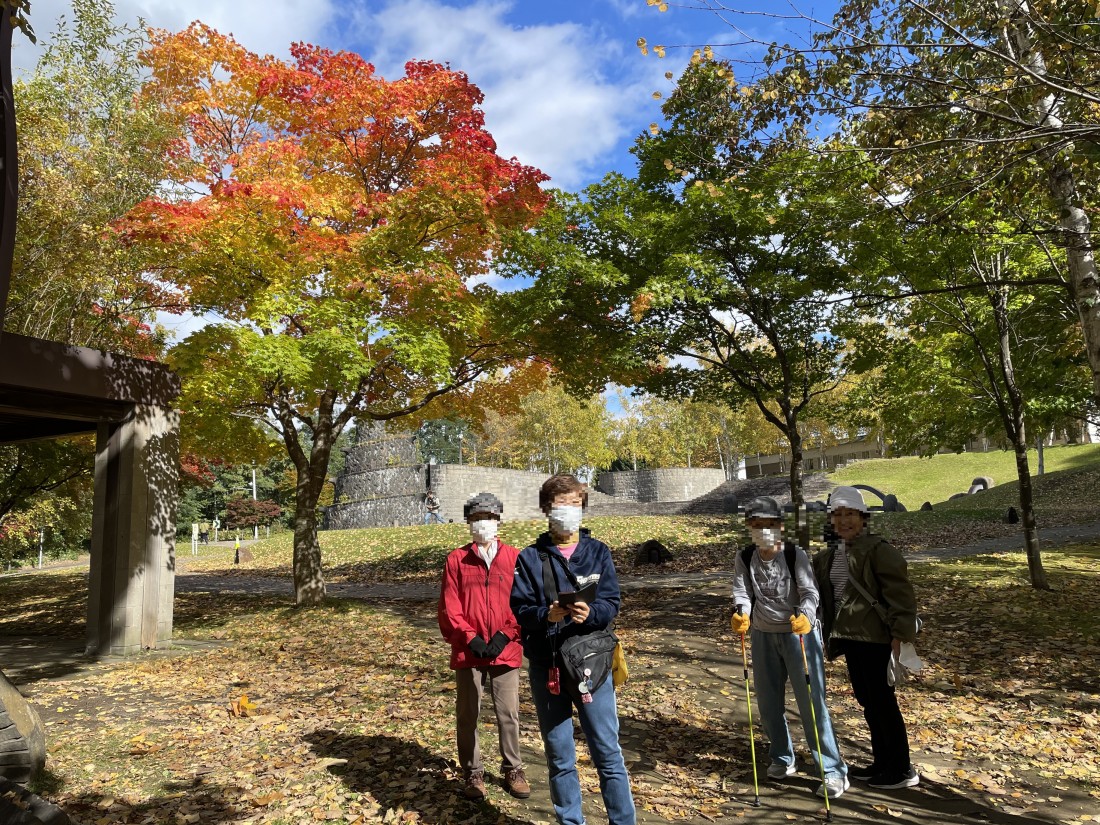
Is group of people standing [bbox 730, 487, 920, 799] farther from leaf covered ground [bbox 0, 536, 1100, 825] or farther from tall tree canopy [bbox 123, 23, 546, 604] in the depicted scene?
tall tree canopy [bbox 123, 23, 546, 604]

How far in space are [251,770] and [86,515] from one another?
1855 centimetres

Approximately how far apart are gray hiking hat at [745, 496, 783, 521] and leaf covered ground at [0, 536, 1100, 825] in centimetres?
166

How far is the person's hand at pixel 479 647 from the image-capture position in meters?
3.88

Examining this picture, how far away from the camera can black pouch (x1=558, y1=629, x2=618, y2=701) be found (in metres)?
3.14

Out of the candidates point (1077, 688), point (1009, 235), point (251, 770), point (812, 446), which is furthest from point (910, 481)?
point (251, 770)

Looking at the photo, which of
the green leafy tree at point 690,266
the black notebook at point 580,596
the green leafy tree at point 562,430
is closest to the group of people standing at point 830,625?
the black notebook at point 580,596

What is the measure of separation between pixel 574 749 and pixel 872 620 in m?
2.04

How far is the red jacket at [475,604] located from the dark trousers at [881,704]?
2051 mm

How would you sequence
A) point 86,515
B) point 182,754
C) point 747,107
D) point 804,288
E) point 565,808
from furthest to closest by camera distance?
point 86,515, point 804,288, point 747,107, point 182,754, point 565,808

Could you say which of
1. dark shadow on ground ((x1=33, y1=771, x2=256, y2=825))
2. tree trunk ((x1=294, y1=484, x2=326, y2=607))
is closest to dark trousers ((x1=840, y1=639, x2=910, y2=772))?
dark shadow on ground ((x1=33, y1=771, x2=256, y2=825))

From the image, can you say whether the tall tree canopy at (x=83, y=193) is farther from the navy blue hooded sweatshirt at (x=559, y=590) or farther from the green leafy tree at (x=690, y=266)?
the navy blue hooded sweatshirt at (x=559, y=590)

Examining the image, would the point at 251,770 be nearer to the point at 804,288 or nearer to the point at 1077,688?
the point at 1077,688

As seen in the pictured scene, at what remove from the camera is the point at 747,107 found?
570cm

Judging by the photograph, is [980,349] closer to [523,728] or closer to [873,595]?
[873,595]
